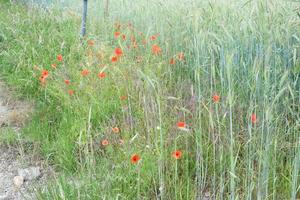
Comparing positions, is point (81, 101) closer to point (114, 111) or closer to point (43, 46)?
point (114, 111)

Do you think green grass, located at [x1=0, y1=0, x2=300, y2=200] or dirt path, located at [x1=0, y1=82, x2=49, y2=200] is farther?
dirt path, located at [x1=0, y1=82, x2=49, y2=200]

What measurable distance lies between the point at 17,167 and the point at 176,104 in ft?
3.16

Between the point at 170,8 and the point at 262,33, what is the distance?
162 centimetres

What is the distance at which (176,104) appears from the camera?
2.41 metres

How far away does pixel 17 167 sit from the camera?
7.88 feet

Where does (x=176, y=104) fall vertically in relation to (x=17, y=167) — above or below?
above

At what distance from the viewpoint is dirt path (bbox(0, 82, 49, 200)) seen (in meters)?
2.16

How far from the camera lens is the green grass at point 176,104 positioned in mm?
1788

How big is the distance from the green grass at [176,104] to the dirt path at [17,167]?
96 mm

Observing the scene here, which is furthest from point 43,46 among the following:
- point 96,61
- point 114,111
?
point 114,111

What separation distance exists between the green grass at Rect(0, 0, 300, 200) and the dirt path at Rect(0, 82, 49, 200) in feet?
0.31

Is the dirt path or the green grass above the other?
the green grass

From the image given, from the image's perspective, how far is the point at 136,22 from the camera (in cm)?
386

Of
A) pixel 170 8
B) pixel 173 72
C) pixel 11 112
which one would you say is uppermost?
pixel 170 8
